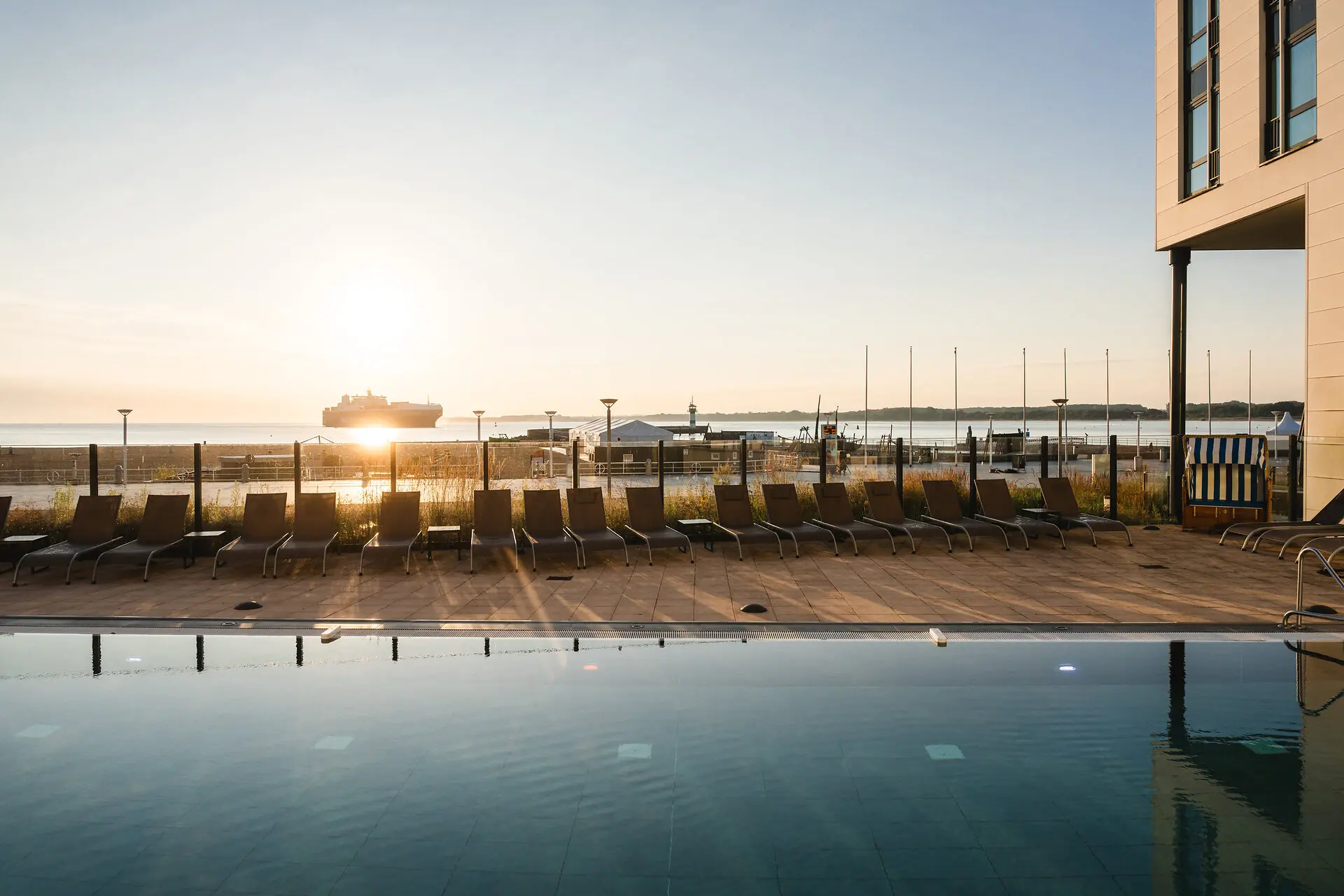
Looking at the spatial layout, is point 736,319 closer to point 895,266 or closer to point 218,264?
point 895,266

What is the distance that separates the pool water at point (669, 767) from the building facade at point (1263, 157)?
21.0 ft

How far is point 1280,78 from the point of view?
986 centimetres

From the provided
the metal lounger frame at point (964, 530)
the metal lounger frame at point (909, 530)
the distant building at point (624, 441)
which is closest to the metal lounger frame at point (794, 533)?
the metal lounger frame at point (909, 530)

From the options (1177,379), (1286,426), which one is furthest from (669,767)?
(1286,426)

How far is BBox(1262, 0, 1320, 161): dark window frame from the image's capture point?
9.52 m

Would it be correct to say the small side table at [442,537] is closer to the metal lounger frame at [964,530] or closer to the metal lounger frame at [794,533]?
the metal lounger frame at [794,533]

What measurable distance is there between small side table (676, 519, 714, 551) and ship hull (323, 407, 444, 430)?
3671 inches

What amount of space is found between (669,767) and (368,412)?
331 ft

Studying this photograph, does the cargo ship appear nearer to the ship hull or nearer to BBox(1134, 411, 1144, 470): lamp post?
the ship hull

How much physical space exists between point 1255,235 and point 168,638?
14298 millimetres

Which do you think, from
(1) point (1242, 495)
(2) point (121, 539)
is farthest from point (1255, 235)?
(2) point (121, 539)

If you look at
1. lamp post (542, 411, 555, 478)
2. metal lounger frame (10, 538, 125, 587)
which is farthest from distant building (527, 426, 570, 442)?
metal lounger frame (10, 538, 125, 587)

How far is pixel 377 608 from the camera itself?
19.5 feet

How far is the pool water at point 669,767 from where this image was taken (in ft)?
8.97
